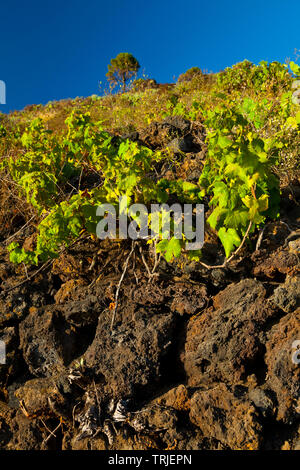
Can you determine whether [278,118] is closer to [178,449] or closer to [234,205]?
[234,205]

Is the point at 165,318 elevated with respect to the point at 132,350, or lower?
elevated

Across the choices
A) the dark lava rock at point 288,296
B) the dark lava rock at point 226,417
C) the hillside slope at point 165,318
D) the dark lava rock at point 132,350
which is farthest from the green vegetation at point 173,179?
the dark lava rock at point 226,417

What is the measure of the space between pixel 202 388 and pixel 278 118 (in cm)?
260

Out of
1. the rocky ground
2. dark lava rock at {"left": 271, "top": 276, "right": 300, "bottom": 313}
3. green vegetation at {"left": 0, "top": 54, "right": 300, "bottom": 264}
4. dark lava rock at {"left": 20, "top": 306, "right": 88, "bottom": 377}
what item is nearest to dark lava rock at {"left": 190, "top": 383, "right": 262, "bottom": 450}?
the rocky ground

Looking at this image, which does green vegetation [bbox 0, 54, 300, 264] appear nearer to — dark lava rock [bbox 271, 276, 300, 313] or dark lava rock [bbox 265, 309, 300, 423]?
dark lava rock [bbox 271, 276, 300, 313]

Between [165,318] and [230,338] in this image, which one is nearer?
[230,338]

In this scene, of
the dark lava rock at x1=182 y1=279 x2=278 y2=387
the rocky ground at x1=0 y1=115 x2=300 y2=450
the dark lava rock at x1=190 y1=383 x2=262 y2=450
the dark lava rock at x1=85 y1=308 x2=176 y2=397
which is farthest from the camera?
the dark lava rock at x1=85 y1=308 x2=176 y2=397

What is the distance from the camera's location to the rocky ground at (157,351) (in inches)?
69.4

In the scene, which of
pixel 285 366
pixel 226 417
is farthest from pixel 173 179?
pixel 226 417

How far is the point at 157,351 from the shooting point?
215cm

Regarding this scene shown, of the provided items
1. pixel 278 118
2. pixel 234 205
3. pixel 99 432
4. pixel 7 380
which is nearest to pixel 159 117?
pixel 278 118

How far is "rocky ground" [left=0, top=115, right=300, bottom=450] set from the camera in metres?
1.76

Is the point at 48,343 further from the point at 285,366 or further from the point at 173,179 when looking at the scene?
the point at 173,179

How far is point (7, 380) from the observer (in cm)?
251
